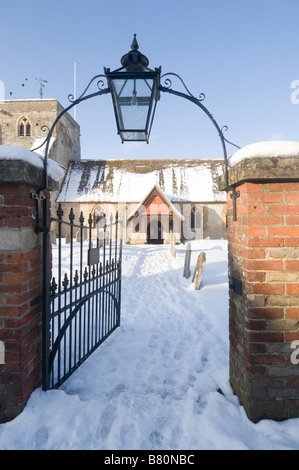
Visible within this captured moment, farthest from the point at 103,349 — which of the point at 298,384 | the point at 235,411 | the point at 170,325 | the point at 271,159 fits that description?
the point at 271,159

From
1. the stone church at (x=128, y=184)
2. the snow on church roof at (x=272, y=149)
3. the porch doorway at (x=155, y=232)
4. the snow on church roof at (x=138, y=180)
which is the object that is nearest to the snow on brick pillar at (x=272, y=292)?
the snow on church roof at (x=272, y=149)

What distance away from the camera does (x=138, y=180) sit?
25219 mm

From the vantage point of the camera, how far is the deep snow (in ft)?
6.80

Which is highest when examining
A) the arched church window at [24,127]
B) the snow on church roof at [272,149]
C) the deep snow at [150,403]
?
the arched church window at [24,127]

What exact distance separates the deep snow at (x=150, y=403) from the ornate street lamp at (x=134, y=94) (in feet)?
9.04

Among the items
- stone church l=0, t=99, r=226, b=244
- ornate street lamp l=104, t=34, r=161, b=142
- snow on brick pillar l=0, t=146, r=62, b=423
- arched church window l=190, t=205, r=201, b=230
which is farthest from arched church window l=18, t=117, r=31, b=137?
snow on brick pillar l=0, t=146, r=62, b=423

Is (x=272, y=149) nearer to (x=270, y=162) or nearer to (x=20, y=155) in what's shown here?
(x=270, y=162)

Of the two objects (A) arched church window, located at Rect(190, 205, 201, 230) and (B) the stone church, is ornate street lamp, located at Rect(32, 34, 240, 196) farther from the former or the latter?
(A) arched church window, located at Rect(190, 205, 201, 230)

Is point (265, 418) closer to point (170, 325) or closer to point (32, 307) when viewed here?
point (32, 307)

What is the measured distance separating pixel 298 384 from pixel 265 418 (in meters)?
0.41

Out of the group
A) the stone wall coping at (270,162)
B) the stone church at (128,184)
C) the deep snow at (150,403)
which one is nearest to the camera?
the deep snow at (150,403)

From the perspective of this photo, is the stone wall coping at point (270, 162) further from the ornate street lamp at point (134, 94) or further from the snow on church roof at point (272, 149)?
the ornate street lamp at point (134, 94)

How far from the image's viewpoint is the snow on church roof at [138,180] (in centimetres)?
2384

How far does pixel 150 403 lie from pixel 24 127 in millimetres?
30028
